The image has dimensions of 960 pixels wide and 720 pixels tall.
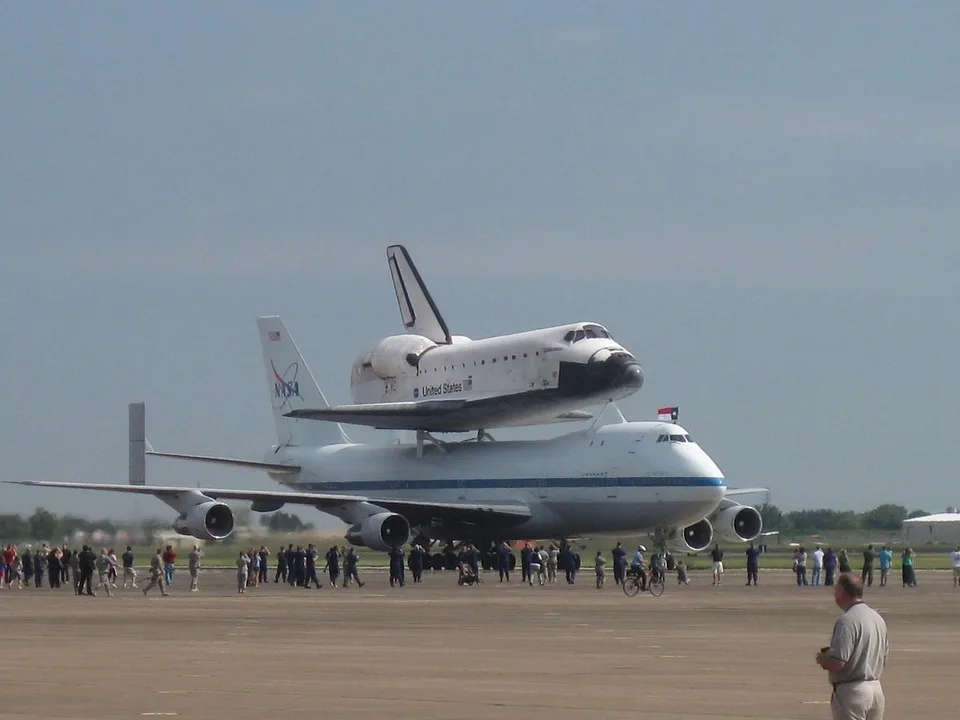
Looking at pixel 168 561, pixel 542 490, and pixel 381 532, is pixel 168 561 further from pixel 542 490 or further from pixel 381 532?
pixel 542 490

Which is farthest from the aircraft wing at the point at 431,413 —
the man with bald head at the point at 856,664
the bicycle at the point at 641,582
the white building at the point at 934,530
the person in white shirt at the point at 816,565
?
the white building at the point at 934,530

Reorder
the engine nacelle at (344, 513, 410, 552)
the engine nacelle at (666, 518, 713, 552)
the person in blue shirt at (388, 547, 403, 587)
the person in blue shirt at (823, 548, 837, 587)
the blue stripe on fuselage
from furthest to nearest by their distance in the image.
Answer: the engine nacelle at (666, 518, 713, 552)
the engine nacelle at (344, 513, 410, 552)
the blue stripe on fuselage
the person in blue shirt at (823, 548, 837, 587)
the person in blue shirt at (388, 547, 403, 587)

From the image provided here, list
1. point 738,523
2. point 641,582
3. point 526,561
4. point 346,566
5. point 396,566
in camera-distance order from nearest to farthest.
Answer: point 641,582 → point 396,566 → point 346,566 → point 526,561 → point 738,523

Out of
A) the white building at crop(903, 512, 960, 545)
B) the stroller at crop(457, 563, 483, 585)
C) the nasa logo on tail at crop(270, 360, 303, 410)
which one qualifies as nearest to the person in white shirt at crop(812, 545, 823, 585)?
the stroller at crop(457, 563, 483, 585)

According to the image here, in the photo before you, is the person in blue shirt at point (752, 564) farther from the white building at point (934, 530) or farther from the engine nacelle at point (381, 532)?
the white building at point (934, 530)

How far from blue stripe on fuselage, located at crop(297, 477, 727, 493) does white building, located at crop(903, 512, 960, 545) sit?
75043 millimetres

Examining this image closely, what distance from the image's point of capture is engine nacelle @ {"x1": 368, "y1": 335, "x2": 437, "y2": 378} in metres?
67.1

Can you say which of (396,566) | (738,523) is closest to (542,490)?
(738,523)

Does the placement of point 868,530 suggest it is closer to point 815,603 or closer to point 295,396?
point 295,396

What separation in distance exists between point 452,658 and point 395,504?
128 ft

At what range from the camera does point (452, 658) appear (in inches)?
854

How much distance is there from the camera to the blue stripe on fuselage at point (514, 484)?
5591 cm

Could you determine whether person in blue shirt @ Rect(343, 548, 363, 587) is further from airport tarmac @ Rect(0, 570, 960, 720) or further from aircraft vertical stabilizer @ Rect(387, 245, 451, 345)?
aircraft vertical stabilizer @ Rect(387, 245, 451, 345)

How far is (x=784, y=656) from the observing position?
2205 cm
